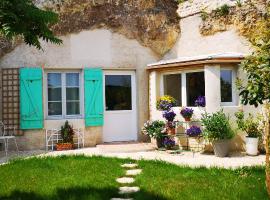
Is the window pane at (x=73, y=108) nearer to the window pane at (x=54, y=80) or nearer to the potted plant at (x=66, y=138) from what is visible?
the potted plant at (x=66, y=138)

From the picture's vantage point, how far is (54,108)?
12.8m

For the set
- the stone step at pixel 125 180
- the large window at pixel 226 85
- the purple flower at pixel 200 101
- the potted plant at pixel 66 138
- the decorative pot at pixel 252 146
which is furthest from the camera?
the potted plant at pixel 66 138

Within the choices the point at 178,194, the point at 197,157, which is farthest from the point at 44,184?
the point at 197,157

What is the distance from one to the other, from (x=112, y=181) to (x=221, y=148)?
4185 millimetres

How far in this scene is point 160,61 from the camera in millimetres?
13406

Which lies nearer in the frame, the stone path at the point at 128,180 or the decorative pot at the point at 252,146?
Result: the stone path at the point at 128,180

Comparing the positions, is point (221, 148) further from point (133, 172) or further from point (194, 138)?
point (133, 172)

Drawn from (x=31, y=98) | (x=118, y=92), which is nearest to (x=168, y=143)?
(x=118, y=92)

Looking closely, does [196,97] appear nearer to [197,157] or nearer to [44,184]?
[197,157]

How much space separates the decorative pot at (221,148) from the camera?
10.3 metres

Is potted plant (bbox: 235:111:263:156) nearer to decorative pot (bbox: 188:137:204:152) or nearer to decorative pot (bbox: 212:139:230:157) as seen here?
decorative pot (bbox: 212:139:230:157)

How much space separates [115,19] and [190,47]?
2699 millimetres

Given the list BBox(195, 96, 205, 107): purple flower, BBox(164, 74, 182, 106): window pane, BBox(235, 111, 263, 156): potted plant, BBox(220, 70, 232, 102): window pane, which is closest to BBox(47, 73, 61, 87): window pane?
BBox(164, 74, 182, 106): window pane

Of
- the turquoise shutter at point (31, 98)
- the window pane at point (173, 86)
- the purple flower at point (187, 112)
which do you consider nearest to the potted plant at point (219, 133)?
the purple flower at point (187, 112)
